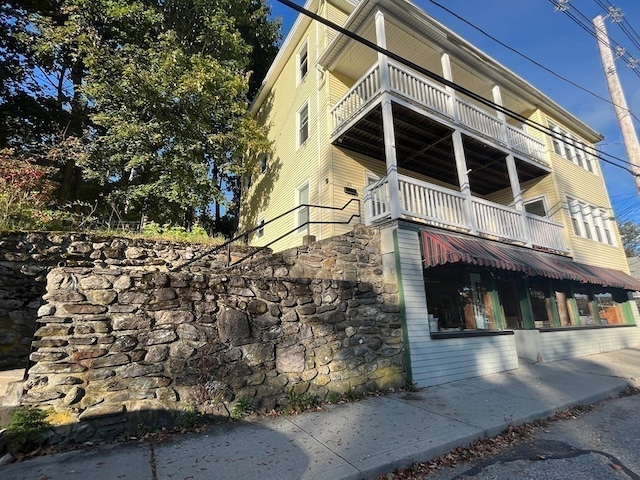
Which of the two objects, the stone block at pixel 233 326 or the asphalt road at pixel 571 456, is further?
the stone block at pixel 233 326

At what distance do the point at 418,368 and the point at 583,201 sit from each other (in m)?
11.6

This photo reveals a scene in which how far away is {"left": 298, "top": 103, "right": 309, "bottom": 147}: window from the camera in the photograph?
11039mm

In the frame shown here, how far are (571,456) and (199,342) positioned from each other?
168 inches

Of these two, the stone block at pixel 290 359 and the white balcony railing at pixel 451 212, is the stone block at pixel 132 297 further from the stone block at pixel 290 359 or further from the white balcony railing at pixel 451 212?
the white balcony railing at pixel 451 212

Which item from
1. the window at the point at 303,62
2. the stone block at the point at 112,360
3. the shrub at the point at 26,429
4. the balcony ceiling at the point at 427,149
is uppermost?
the window at the point at 303,62

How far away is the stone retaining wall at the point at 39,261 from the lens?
525 centimetres

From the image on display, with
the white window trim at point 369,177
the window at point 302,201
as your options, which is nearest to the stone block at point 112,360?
the window at point 302,201

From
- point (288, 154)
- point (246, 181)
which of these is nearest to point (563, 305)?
point (288, 154)

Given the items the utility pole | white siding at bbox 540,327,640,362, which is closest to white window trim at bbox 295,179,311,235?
white siding at bbox 540,327,640,362

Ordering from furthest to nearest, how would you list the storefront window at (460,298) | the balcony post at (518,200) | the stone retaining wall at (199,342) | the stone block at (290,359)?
the balcony post at (518,200)
the storefront window at (460,298)
the stone block at (290,359)
the stone retaining wall at (199,342)

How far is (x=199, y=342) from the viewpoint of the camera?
4082mm

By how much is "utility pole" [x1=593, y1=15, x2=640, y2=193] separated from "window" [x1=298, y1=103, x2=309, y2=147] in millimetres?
9734

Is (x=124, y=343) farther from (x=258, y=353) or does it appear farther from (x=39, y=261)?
(x=39, y=261)

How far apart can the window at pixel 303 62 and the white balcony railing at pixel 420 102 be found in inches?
132
